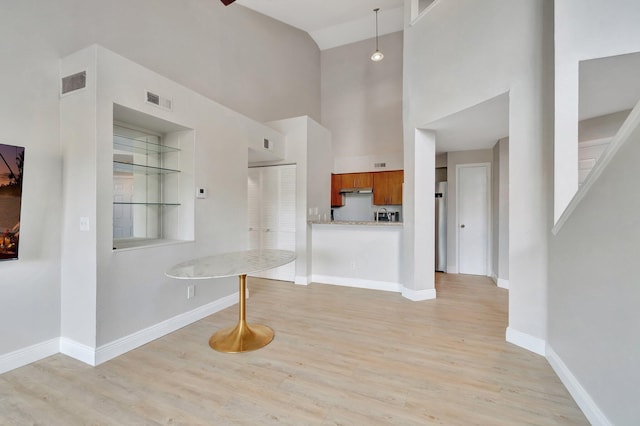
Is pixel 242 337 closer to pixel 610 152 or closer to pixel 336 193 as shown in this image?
pixel 610 152

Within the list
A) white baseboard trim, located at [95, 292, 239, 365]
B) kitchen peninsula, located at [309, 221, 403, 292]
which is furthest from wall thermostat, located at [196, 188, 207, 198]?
kitchen peninsula, located at [309, 221, 403, 292]

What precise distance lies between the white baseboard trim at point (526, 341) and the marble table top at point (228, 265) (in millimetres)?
2170

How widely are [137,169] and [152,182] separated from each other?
0.24m

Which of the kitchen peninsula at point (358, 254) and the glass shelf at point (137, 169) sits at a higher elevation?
the glass shelf at point (137, 169)

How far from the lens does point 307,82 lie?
662cm

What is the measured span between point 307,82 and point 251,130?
360 cm

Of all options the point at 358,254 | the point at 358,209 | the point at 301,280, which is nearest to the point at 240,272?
the point at 301,280

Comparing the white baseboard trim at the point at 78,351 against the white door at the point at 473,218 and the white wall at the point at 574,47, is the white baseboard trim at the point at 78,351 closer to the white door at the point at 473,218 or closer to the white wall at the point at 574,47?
the white wall at the point at 574,47

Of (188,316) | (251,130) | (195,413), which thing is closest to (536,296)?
(195,413)

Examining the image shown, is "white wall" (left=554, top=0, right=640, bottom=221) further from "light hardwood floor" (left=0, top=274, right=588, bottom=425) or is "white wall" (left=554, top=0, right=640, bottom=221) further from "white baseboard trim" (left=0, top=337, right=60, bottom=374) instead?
"white baseboard trim" (left=0, top=337, right=60, bottom=374)

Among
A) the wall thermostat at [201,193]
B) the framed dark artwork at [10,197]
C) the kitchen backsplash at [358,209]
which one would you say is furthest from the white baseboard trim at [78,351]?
the kitchen backsplash at [358,209]

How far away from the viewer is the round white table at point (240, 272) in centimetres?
215

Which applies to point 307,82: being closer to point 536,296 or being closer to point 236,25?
point 236,25

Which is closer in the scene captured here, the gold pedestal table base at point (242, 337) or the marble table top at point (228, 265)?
the marble table top at point (228, 265)
